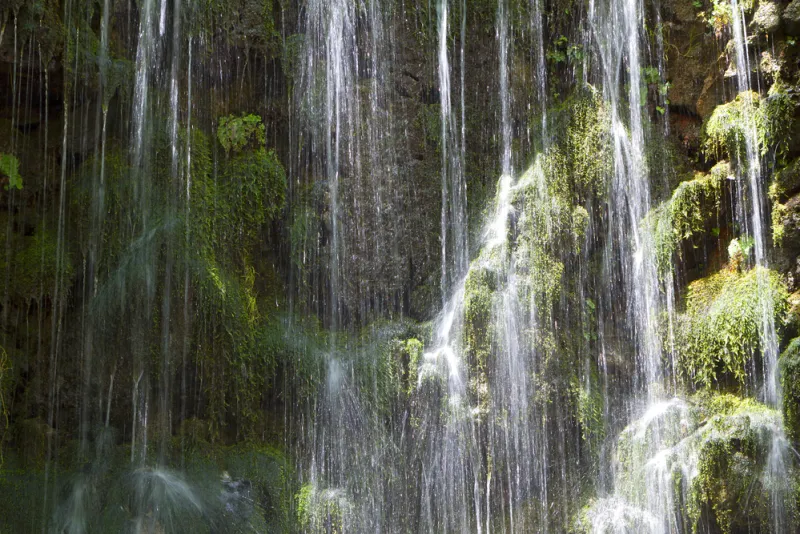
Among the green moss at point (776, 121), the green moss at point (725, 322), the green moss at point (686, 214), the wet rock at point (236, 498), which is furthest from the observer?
the green moss at point (686, 214)

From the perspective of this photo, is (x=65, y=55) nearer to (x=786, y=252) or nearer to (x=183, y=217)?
(x=183, y=217)

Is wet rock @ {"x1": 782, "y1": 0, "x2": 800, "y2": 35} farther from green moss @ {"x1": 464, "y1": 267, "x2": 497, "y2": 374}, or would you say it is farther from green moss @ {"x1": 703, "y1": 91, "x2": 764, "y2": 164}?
green moss @ {"x1": 464, "y1": 267, "x2": 497, "y2": 374}

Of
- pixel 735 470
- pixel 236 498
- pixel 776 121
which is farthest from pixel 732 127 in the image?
pixel 236 498

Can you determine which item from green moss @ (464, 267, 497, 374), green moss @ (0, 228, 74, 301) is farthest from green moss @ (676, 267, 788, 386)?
green moss @ (0, 228, 74, 301)

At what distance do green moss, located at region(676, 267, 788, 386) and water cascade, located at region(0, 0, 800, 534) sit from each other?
0.02 metres

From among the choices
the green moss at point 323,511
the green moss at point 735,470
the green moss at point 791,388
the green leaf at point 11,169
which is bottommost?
the green moss at point 323,511

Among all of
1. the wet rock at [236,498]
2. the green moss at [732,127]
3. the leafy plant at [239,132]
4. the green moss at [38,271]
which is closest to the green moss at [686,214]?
the green moss at [732,127]

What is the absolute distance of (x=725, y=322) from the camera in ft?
21.8

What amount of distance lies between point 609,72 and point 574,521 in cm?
448

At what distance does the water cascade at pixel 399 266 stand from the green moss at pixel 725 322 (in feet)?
0.08

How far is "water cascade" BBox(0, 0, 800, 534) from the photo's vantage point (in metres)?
6.69

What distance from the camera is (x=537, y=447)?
699cm

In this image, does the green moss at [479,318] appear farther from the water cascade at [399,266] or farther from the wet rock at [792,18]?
the wet rock at [792,18]

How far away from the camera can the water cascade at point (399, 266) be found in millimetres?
6688
